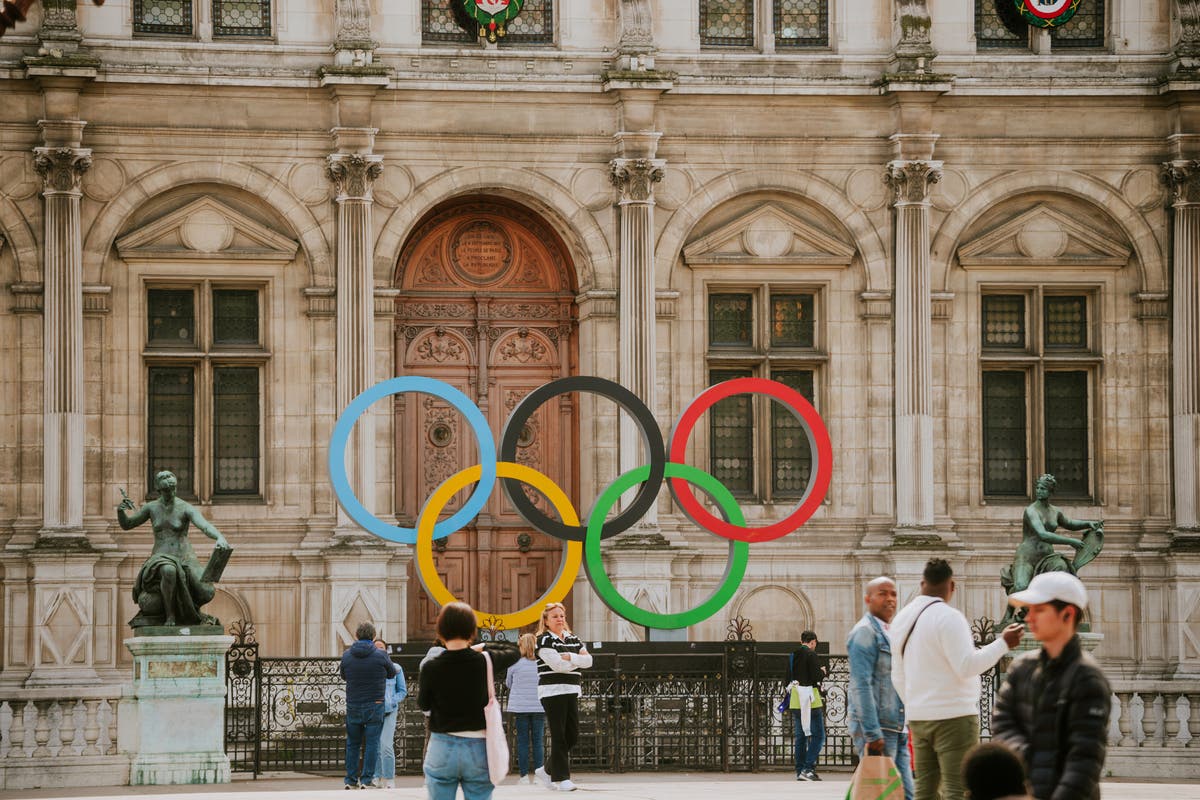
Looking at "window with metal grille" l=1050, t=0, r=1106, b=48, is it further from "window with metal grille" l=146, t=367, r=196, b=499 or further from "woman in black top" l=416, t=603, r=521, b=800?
"woman in black top" l=416, t=603, r=521, b=800

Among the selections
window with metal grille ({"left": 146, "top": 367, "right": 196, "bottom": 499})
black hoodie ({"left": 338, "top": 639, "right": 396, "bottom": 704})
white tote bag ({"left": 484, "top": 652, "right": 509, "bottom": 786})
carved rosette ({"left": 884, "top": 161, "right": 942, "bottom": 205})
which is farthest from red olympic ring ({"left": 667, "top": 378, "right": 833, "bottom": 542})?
white tote bag ({"left": 484, "top": 652, "right": 509, "bottom": 786})

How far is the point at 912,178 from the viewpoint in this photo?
2919cm

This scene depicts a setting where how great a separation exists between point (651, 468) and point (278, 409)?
18.3 feet

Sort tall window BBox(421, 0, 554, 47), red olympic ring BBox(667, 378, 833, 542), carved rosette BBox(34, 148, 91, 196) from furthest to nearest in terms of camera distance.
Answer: tall window BBox(421, 0, 554, 47) → carved rosette BBox(34, 148, 91, 196) → red olympic ring BBox(667, 378, 833, 542)

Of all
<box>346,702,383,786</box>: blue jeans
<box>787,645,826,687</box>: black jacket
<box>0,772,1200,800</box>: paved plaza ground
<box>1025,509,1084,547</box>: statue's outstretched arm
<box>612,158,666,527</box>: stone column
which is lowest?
<box>0,772,1200,800</box>: paved plaza ground

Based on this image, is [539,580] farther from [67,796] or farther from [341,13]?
[67,796]

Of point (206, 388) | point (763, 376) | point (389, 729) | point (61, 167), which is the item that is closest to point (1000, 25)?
point (763, 376)

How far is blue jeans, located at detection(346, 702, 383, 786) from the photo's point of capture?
1977 cm

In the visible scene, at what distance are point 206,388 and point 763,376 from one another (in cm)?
772

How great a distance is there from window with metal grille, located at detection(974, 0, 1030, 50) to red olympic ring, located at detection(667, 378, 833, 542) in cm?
684

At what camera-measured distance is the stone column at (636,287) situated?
28.6 meters

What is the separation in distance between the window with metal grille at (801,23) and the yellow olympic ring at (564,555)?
25.6 feet

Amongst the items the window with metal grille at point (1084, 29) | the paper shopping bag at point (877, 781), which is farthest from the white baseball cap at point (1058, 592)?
Answer: the window with metal grille at point (1084, 29)

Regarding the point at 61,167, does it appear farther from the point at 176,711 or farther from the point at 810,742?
the point at 810,742
